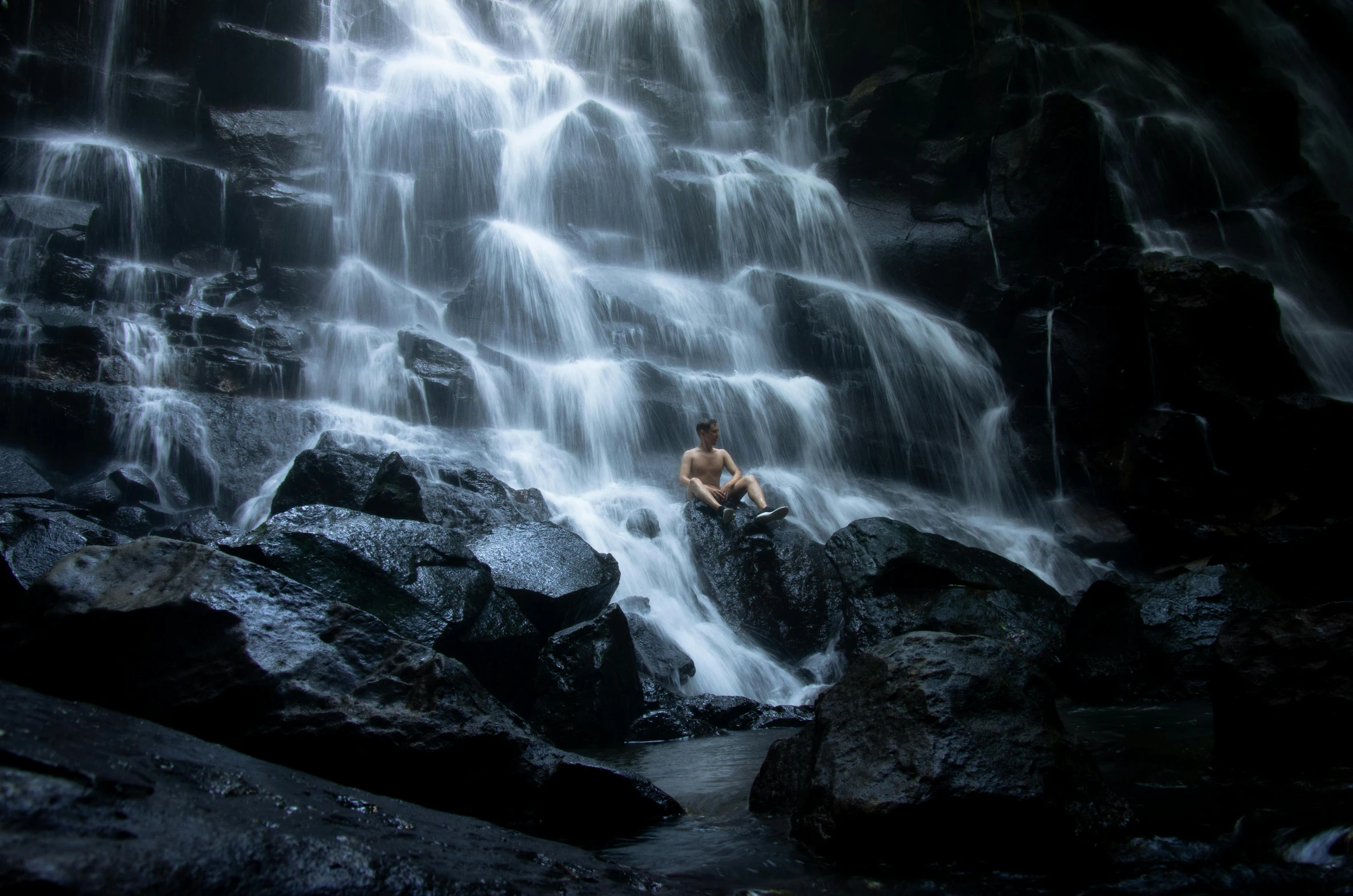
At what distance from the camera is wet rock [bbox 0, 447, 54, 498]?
788 centimetres

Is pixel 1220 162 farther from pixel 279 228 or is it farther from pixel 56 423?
pixel 56 423

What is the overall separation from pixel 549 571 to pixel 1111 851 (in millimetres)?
4231

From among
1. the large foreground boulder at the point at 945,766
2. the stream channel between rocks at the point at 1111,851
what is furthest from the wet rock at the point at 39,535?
the large foreground boulder at the point at 945,766

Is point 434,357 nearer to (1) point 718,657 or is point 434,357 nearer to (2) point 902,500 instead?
(1) point 718,657

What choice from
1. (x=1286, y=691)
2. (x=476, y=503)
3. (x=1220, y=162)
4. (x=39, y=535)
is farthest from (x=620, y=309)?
(x=1220, y=162)

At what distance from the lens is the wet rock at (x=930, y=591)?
24.4 ft

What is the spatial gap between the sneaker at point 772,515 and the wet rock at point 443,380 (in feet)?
16.7

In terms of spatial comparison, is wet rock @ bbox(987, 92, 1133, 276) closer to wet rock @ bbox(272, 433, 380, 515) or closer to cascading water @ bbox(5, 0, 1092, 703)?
cascading water @ bbox(5, 0, 1092, 703)

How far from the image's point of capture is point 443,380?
11.9 m

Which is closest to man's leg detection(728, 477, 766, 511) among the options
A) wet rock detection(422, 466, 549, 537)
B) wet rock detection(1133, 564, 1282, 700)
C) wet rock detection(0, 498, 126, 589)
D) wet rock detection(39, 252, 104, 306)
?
wet rock detection(422, 466, 549, 537)

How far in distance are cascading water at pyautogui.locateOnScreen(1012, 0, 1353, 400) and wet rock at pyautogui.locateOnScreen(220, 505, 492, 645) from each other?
1534 cm

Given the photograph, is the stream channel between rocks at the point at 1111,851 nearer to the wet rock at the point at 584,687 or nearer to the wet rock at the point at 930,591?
the wet rock at the point at 584,687

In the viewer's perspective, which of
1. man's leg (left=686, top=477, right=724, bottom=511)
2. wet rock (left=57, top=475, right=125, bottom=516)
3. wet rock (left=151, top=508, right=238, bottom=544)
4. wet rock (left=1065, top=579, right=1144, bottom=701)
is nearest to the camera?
wet rock (left=1065, top=579, right=1144, bottom=701)

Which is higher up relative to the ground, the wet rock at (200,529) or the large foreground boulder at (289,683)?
the wet rock at (200,529)
